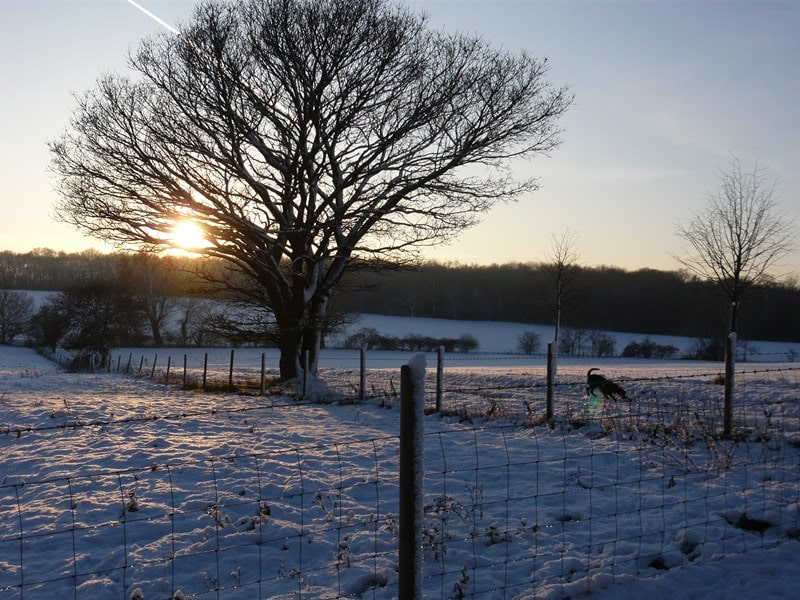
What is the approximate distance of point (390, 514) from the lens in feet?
20.2

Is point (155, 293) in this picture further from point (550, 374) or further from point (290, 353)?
point (550, 374)

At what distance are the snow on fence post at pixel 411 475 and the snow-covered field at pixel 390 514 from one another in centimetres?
90

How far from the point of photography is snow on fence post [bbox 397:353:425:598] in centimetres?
346

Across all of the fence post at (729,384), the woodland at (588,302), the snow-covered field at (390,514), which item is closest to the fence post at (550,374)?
the snow-covered field at (390,514)

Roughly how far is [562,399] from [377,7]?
11.3 m

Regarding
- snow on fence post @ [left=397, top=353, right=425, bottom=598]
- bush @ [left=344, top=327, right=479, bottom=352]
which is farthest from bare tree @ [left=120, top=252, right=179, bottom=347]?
snow on fence post @ [left=397, top=353, right=425, bottom=598]

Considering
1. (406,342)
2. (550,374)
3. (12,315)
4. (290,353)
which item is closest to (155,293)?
(12,315)

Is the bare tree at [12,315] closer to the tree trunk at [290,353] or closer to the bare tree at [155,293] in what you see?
the bare tree at [155,293]

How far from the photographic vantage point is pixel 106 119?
17625mm

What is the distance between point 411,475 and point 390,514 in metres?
2.85

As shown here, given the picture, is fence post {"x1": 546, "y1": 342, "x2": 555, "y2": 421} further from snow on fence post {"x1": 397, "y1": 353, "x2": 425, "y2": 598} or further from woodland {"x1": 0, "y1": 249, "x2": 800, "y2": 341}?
woodland {"x1": 0, "y1": 249, "x2": 800, "y2": 341}

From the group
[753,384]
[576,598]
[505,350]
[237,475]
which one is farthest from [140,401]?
[505,350]

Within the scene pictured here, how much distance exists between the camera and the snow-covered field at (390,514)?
4777mm

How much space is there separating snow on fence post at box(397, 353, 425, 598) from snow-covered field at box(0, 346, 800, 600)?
0.90 meters
